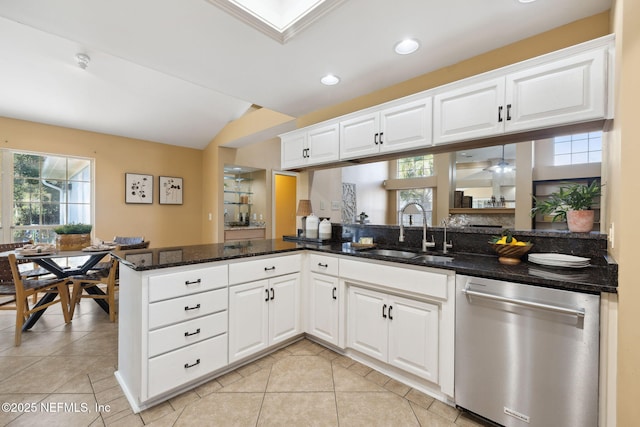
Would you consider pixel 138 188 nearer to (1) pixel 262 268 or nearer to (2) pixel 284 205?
(2) pixel 284 205

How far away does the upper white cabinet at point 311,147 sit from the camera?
2820 millimetres

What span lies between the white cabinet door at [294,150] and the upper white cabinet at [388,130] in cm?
54

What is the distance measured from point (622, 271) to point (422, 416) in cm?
128

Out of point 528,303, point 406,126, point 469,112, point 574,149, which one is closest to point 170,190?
point 406,126

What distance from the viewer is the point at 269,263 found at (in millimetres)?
2303

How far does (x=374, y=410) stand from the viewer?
5.60 feet

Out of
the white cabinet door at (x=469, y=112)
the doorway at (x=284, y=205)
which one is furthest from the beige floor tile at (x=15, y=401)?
the doorway at (x=284, y=205)

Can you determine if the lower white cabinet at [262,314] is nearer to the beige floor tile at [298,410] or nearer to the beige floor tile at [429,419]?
the beige floor tile at [298,410]

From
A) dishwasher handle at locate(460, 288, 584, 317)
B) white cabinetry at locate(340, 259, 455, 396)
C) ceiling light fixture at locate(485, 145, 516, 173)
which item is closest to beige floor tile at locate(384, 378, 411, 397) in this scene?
white cabinetry at locate(340, 259, 455, 396)

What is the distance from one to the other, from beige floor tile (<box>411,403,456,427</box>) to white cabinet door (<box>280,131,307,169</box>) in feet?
7.86

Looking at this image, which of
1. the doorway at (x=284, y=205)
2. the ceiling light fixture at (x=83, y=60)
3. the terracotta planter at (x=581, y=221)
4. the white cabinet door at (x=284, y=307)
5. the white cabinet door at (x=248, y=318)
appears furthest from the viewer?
the doorway at (x=284, y=205)

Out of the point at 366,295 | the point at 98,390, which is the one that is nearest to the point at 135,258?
the point at 98,390

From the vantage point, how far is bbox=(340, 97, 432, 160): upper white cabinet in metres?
2.18

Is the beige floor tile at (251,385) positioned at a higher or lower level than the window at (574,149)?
lower
